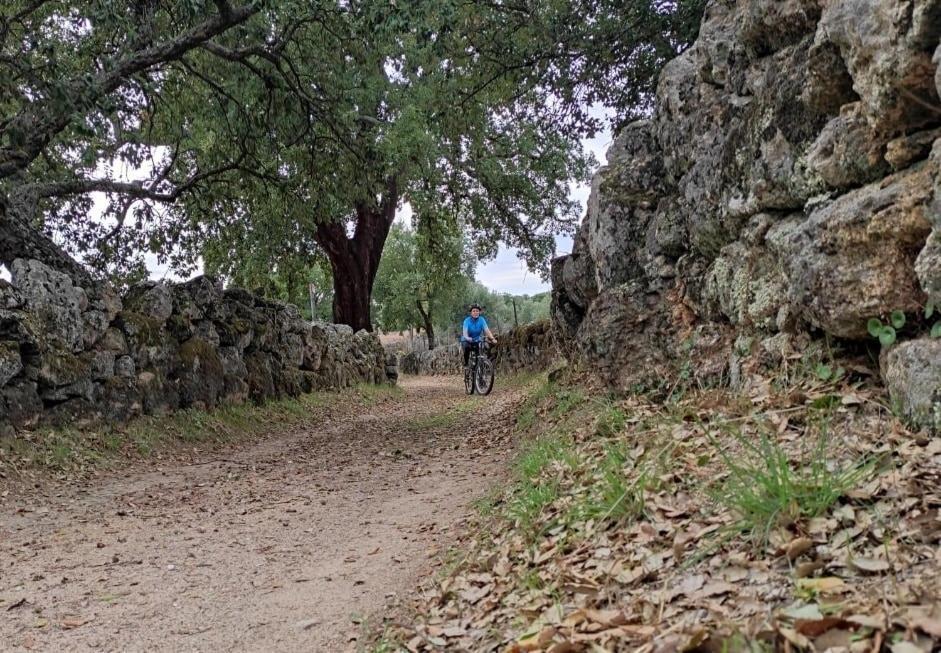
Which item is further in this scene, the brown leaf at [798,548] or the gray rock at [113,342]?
the gray rock at [113,342]

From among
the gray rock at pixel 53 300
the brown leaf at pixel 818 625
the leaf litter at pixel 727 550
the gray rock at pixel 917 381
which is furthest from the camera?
the gray rock at pixel 53 300

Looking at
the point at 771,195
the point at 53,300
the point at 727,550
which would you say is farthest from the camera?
the point at 53,300

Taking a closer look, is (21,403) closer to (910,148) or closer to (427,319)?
(910,148)

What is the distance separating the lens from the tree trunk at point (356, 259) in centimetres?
1731

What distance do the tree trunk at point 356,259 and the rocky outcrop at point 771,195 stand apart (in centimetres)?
1180

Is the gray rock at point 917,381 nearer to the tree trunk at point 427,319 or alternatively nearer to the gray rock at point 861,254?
the gray rock at point 861,254

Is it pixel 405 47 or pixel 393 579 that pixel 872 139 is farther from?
pixel 405 47

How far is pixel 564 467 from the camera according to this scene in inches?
161

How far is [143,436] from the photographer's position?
7410 mm

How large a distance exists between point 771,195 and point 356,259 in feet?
48.5

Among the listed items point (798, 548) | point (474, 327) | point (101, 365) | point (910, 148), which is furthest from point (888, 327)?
point (474, 327)

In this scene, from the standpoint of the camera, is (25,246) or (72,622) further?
(25,246)

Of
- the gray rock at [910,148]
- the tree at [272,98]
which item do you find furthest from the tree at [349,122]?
the gray rock at [910,148]

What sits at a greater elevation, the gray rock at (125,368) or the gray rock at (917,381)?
the gray rock at (125,368)
